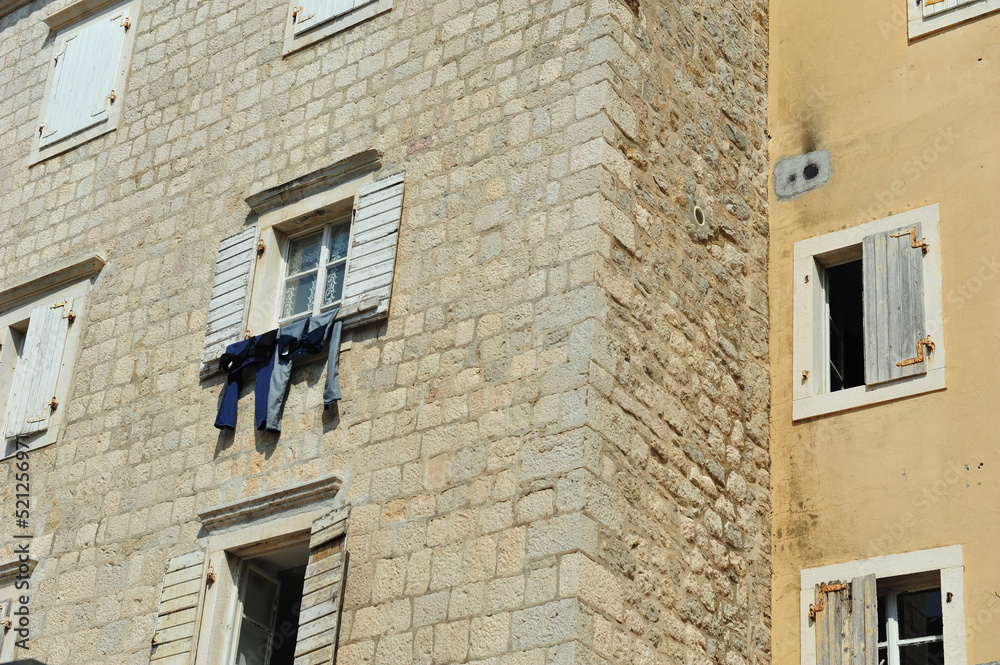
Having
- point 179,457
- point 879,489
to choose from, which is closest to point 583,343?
point 879,489

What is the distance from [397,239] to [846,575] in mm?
3440

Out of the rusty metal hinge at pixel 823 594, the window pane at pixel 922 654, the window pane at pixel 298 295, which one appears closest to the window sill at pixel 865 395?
the rusty metal hinge at pixel 823 594

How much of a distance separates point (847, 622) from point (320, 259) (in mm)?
4067

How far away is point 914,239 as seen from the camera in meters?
9.76

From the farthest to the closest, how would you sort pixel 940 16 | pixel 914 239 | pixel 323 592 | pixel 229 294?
pixel 940 16
pixel 229 294
pixel 914 239
pixel 323 592

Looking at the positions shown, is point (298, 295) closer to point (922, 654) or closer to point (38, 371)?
point (38, 371)

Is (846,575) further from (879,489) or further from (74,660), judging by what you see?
(74,660)

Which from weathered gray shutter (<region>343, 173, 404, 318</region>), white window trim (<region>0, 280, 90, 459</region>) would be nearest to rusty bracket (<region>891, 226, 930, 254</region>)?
weathered gray shutter (<region>343, 173, 404, 318</region>)

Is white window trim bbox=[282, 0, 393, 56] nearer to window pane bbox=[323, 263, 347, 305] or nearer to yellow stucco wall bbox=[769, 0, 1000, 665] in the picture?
window pane bbox=[323, 263, 347, 305]

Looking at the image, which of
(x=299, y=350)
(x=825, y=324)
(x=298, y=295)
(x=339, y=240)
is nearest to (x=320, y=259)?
(x=339, y=240)

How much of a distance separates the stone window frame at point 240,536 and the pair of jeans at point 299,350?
531mm

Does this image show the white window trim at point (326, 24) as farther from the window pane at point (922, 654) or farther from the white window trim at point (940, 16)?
the window pane at point (922, 654)

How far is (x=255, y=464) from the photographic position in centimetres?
948

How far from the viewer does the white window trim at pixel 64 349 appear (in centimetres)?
1082
